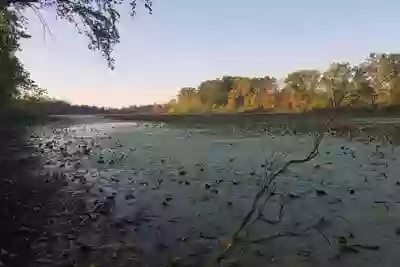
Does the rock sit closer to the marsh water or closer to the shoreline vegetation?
the marsh water

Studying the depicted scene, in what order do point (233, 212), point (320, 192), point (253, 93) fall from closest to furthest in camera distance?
1. point (233, 212)
2. point (320, 192)
3. point (253, 93)

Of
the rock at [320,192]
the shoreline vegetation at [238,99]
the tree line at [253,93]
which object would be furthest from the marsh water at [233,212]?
the tree line at [253,93]

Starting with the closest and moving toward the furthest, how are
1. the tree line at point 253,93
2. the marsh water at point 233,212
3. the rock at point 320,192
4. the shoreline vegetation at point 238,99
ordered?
the marsh water at point 233,212 → the rock at point 320,192 → the shoreline vegetation at point 238,99 → the tree line at point 253,93

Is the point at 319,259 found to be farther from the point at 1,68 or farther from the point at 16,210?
the point at 1,68

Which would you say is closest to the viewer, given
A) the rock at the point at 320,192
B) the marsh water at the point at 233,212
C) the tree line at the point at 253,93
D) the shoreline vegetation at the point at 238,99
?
the marsh water at the point at 233,212

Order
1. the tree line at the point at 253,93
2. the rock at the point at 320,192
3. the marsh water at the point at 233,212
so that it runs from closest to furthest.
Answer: the marsh water at the point at 233,212
the rock at the point at 320,192
the tree line at the point at 253,93

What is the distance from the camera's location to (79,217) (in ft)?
29.4

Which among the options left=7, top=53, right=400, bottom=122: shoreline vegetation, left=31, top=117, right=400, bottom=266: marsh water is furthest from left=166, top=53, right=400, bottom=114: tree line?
left=31, top=117, right=400, bottom=266: marsh water

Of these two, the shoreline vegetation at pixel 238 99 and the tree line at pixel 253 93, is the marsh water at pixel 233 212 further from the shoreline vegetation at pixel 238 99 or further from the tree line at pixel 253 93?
the tree line at pixel 253 93

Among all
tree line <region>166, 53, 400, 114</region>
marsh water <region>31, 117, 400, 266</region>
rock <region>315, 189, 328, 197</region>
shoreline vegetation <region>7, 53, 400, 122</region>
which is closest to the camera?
marsh water <region>31, 117, 400, 266</region>

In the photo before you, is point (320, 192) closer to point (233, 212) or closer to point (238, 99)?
point (233, 212)

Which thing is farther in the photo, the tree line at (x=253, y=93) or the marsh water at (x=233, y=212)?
the tree line at (x=253, y=93)

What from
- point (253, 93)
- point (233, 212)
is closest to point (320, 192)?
point (233, 212)

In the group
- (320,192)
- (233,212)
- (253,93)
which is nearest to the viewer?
(233,212)
